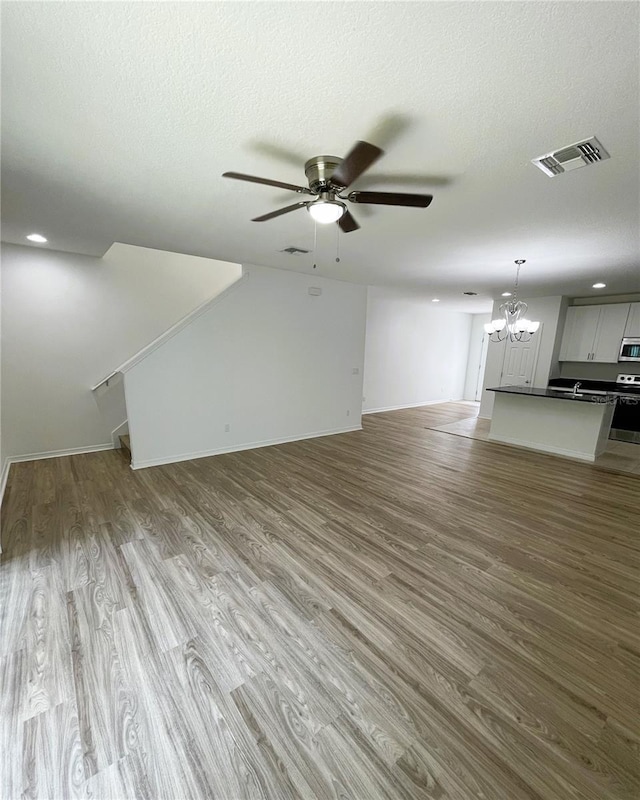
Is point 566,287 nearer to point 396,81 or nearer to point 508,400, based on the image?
point 508,400

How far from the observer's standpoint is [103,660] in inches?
65.2

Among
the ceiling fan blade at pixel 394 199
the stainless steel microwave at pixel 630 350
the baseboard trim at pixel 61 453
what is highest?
the ceiling fan blade at pixel 394 199

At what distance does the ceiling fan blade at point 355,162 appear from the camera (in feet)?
4.74

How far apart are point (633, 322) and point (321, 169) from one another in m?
6.79

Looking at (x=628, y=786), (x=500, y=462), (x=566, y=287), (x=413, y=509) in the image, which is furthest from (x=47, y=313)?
(x=566, y=287)

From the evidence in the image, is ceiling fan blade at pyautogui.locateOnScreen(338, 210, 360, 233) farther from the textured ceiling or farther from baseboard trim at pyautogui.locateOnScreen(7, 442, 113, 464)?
baseboard trim at pyautogui.locateOnScreen(7, 442, 113, 464)

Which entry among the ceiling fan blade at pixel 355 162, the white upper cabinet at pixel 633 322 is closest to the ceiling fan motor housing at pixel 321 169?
the ceiling fan blade at pixel 355 162

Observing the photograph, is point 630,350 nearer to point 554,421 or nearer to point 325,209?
point 554,421

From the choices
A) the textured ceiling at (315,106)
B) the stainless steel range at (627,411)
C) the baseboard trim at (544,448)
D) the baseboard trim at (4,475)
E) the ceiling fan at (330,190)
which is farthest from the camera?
the stainless steel range at (627,411)

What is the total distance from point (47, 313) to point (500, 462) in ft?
21.7

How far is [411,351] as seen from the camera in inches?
347

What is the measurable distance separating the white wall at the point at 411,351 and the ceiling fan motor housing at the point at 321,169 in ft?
15.3

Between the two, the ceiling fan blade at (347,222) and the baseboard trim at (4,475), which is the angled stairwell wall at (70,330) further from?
the ceiling fan blade at (347,222)

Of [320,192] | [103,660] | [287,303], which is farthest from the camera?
[287,303]
